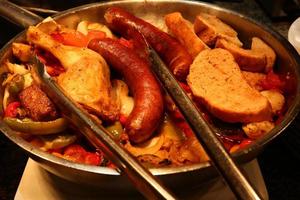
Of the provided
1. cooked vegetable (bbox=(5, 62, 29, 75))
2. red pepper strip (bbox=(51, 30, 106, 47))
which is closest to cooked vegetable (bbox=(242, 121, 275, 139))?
red pepper strip (bbox=(51, 30, 106, 47))

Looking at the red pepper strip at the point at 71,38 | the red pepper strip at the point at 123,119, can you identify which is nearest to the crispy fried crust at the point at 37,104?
the red pepper strip at the point at 123,119

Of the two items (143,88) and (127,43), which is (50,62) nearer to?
(127,43)

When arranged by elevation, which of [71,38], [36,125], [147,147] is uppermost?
[71,38]

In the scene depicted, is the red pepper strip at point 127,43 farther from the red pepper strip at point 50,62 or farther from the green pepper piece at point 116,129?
the green pepper piece at point 116,129

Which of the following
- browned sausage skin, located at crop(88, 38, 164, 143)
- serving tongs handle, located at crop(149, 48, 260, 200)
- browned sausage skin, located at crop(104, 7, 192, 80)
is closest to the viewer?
serving tongs handle, located at crop(149, 48, 260, 200)

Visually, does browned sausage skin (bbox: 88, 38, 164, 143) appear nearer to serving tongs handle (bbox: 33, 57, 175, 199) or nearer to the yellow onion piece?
the yellow onion piece

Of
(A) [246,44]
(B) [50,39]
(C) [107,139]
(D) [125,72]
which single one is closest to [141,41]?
(D) [125,72]

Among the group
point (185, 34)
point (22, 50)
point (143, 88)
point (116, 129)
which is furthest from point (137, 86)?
point (22, 50)
